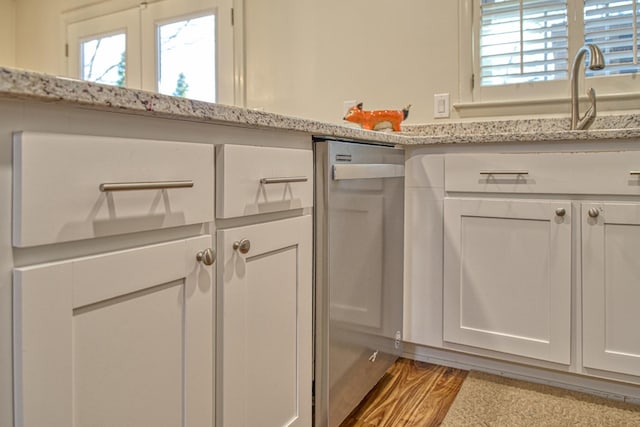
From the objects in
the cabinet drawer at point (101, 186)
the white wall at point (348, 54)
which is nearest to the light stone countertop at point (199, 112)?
the cabinet drawer at point (101, 186)

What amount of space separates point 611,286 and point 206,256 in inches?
54.3

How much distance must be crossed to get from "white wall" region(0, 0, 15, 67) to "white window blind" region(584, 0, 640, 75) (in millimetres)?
4107

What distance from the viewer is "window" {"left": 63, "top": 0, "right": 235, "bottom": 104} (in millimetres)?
2885

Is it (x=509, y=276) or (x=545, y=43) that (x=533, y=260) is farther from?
(x=545, y=43)

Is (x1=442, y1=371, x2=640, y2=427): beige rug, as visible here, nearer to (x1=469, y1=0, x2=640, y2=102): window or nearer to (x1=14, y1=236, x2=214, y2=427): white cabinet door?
(x1=14, y1=236, x2=214, y2=427): white cabinet door

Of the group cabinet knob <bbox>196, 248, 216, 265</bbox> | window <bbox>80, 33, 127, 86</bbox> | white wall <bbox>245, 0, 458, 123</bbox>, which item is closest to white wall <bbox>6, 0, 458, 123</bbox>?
white wall <bbox>245, 0, 458, 123</bbox>

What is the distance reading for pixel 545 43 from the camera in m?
2.04

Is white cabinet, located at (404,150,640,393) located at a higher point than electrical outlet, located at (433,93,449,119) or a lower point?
lower

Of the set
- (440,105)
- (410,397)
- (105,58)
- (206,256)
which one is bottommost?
(410,397)

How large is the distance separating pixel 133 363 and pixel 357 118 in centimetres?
155

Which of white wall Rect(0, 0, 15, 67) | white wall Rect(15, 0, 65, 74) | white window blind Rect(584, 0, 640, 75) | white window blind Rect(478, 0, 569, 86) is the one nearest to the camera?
white window blind Rect(584, 0, 640, 75)

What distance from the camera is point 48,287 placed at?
605 millimetres

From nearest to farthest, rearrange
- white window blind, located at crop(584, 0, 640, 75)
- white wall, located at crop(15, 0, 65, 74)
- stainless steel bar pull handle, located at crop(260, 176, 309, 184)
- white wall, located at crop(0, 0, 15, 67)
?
1. stainless steel bar pull handle, located at crop(260, 176, 309, 184)
2. white window blind, located at crop(584, 0, 640, 75)
3. white wall, located at crop(15, 0, 65, 74)
4. white wall, located at crop(0, 0, 15, 67)

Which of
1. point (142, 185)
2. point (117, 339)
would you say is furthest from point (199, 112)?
point (117, 339)
